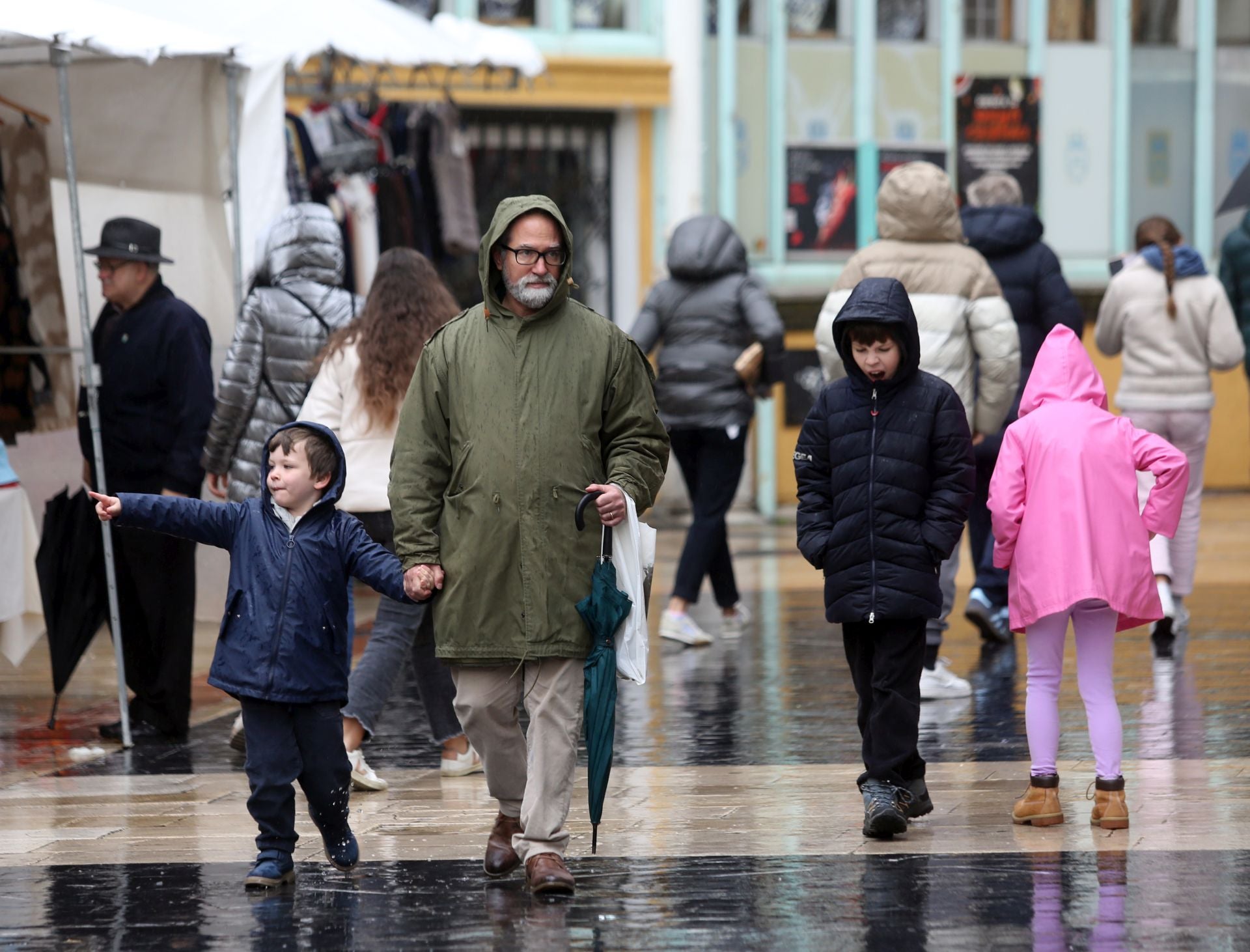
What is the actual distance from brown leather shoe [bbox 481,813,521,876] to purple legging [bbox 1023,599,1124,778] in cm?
161

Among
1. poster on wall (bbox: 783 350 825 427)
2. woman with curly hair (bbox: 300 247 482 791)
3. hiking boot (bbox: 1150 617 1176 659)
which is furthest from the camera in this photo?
poster on wall (bbox: 783 350 825 427)

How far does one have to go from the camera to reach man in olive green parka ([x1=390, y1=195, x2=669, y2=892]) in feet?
18.1

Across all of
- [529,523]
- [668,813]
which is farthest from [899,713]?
[529,523]

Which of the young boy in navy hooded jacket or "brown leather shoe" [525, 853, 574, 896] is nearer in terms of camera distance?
"brown leather shoe" [525, 853, 574, 896]

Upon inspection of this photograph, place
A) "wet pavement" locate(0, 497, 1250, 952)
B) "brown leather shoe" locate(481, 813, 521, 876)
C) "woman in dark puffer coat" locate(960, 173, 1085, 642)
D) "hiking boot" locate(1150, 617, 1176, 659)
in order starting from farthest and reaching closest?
"hiking boot" locate(1150, 617, 1176, 659) < "woman in dark puffer coat" locate(960, 173, 1085, 642) < "brown leather shoe" locate(481, 813, 521, 876) < "wet pavement" locate(0, 497, 1250, 952)

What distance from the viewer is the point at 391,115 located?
12.8m

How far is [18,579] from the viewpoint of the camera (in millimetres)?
8445

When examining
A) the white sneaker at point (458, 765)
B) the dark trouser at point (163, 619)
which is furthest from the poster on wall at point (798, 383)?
the white sneaker at point (458, 765)

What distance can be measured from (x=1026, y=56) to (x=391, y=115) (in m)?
6.56

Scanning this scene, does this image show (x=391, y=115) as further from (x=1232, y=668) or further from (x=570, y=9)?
(x=1232, y=668)

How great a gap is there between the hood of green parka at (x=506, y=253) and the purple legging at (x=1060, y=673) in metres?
1.84

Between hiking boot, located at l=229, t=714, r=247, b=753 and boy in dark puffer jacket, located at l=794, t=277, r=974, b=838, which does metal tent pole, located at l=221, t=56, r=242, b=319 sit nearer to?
hiking boot, located at l=229, t=714, r=247, b=753

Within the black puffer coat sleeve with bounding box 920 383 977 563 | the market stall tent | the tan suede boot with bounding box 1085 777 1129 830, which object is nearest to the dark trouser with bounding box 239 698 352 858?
the black puffer coat sleeve with bounding box 920 383 977 563

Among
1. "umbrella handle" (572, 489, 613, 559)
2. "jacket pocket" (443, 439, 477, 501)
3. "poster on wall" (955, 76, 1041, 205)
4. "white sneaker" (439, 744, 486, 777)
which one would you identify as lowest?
"white sneaker" (439, 744, 486, 777)
